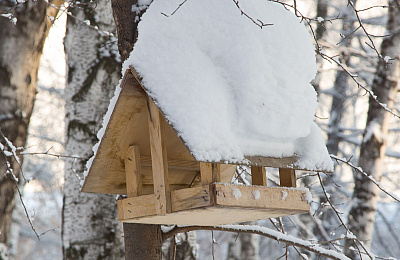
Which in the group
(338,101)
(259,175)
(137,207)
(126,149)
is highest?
(338,101)

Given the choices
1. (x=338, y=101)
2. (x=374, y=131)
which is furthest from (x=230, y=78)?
(x=338, y=101)

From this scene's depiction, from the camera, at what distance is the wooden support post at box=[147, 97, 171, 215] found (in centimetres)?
174

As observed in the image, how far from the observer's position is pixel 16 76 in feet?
10.2

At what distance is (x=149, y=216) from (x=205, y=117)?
1.61 ft

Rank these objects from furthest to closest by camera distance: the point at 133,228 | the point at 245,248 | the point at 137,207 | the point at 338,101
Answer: the point at 338,101 → the point at 245,248 → the point at 133,228 → the point at 137,207

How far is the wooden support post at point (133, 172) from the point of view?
1982 mm

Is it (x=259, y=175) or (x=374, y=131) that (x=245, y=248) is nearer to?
(x=374, y=131)

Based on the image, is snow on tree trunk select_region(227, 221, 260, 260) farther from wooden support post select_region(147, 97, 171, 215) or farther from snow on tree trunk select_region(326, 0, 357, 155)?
wooden support post select_region(147, 97, 171, 215)

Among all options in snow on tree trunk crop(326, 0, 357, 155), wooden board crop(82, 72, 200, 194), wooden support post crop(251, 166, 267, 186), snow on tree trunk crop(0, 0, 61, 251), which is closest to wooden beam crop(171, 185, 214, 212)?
wooden board crop(82, 72, 200, 194)

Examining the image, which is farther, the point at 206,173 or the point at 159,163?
the point at 159,163

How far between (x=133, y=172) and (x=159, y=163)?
0.90ft

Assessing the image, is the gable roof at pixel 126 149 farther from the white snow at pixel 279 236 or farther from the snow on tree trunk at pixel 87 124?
Answer: the snow on tree trunk at pixel 87 124

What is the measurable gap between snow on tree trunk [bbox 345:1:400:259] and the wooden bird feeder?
3175 millimetres

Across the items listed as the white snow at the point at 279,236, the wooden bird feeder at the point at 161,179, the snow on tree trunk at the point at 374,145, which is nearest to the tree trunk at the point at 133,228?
the wooden bird feeder at the point at 161,179
